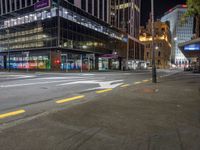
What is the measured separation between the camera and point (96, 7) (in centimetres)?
6838

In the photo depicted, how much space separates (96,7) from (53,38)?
36.6 meters

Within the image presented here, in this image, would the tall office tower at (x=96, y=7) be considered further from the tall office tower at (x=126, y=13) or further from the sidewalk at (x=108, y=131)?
the sidewalk at (x=108, y=131)

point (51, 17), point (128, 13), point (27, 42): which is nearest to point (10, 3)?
point (27, 42)

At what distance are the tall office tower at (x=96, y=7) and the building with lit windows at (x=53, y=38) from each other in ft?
39.1

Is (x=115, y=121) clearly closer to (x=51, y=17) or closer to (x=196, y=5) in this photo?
(x=196, y=5)

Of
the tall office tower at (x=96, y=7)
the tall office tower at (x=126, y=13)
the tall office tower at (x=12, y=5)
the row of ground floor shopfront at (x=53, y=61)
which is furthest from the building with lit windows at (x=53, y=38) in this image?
the tall office tower at (x=126, y=13)

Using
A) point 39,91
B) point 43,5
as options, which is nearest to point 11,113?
point 39,91

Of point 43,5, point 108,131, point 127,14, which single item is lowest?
point 108,131

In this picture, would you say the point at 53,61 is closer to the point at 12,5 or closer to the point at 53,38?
the point at 53,38

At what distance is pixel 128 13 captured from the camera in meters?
107

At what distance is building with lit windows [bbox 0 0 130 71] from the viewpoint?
3791 centimetres

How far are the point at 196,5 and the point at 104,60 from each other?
47.5 m

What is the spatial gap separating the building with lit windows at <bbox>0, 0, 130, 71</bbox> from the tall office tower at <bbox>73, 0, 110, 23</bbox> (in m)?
11.9

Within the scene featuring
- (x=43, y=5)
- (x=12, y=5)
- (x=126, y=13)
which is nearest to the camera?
(x=43, y=5)
